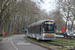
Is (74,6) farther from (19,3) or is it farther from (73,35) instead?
(19,3)

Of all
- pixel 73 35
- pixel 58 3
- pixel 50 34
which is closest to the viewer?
pixel 50 34

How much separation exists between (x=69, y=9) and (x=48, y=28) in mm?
15491

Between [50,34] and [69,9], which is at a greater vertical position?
[69,9]

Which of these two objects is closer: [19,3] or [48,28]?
[48,28]

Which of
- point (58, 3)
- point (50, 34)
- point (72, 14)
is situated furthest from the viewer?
point (72, 14)

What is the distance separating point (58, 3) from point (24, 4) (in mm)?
8725

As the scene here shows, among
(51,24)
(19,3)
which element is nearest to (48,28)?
(51,24)

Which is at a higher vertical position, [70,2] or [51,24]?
[70,2]

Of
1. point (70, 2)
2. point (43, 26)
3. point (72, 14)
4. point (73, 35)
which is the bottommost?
point (73, 35)

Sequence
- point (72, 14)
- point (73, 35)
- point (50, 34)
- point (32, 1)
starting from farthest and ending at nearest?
point (72, 14), point (73, 35), point (32, 1), point (50, 34)

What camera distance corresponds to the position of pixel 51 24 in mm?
22062

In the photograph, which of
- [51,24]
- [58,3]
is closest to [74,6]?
[58,3]

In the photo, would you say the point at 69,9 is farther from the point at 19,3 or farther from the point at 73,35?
the point at 19,3

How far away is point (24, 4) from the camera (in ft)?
107
